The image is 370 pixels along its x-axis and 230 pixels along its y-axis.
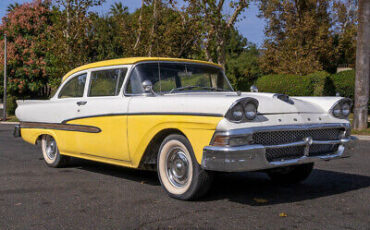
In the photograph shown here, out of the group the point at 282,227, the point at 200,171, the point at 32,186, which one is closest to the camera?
the point at 282,227

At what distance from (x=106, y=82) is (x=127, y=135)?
1.08 m

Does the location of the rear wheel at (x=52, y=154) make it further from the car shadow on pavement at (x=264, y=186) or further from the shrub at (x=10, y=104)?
the shrub at (x=10, y=104)

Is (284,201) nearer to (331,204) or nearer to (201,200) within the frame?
(331,204)

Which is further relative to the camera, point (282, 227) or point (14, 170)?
point (14, 170)

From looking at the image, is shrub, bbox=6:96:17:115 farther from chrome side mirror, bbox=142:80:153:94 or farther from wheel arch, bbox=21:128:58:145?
chrome side mirror, bbox=142:80:153:94

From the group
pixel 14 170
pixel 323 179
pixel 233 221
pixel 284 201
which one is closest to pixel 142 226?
pixel 233 221

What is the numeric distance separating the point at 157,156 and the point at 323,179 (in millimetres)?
2390

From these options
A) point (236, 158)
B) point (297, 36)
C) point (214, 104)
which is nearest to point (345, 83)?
point (297, 36)

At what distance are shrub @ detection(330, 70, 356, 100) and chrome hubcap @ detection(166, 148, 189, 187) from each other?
61.1 ft

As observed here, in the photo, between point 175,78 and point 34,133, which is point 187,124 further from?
point 34,133

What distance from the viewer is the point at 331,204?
4.81 metres

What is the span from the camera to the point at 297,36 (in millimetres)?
28188

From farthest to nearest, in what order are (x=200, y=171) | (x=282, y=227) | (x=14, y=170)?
(x=14, y=170), (x=200, y=171), (x=282, y=227)

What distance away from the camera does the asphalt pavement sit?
13.7ft
